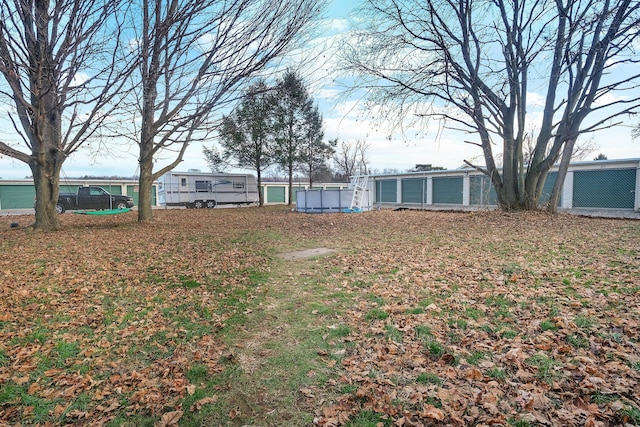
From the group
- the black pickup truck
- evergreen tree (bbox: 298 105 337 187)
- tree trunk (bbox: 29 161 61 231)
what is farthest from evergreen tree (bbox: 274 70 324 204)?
tree trunk (bbox: 29 161 61 231)

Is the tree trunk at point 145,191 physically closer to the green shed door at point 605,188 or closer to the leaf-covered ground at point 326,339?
the leaf-covered ground at point 326,339

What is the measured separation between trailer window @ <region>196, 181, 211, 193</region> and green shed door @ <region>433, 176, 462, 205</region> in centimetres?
1555

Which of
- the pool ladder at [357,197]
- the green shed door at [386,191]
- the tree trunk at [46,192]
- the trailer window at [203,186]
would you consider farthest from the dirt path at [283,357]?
the green shed door at [386,191]

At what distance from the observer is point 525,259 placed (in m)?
5.50

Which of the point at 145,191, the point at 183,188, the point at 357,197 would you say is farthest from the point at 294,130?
the point at 145,191

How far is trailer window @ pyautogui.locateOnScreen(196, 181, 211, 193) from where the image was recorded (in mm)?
23453

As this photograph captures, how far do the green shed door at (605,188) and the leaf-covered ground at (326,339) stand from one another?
1186cm

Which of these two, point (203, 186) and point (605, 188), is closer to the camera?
point (605, 188)

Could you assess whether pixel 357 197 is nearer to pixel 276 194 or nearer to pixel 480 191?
pixel 480 191

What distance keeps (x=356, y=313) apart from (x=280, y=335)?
0.89m

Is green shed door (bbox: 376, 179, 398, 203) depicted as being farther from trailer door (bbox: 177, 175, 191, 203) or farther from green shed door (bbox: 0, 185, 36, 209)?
green shed door (bbox: 0, 185, 36, 209)

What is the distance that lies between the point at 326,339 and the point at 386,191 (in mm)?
24790

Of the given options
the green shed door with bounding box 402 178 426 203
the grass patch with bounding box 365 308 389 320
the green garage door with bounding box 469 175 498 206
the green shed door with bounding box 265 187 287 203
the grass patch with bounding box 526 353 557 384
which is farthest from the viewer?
the green shed door with bounding box 265 187 287 203

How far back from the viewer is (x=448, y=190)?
73.5 ft
